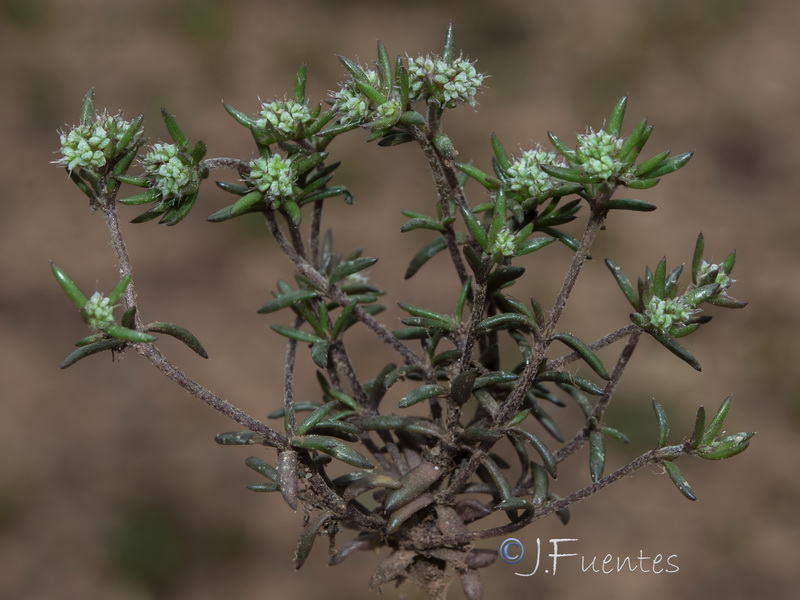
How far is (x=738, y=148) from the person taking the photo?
727cm

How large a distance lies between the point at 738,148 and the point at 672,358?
92.7 inches

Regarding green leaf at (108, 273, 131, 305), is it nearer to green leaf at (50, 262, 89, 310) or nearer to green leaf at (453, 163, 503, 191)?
green leaf at (50, 262, 89, 310)

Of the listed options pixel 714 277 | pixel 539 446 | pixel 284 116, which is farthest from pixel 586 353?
pixel 284 116

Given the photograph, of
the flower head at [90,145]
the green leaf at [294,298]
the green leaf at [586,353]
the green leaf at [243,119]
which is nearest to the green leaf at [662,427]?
the green leaf at [586,353]

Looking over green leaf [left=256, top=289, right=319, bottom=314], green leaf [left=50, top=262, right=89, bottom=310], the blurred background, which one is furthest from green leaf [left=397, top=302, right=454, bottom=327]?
the blurred background

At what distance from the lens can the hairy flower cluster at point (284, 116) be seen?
5.67 feet

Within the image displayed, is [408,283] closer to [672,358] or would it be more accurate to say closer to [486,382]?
[672,358]

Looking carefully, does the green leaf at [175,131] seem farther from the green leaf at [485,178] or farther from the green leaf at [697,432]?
the green leaf at [697,432]

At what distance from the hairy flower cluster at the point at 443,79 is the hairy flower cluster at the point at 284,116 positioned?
10.1 inches

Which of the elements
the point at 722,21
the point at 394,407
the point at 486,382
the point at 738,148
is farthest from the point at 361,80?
the point at 722,21

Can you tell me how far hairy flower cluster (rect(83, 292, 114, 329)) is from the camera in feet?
5.15

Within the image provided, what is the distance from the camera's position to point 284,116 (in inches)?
68.3

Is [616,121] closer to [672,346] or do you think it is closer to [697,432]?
[672,346]

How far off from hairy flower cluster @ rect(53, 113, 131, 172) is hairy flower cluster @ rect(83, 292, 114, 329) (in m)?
0.31
